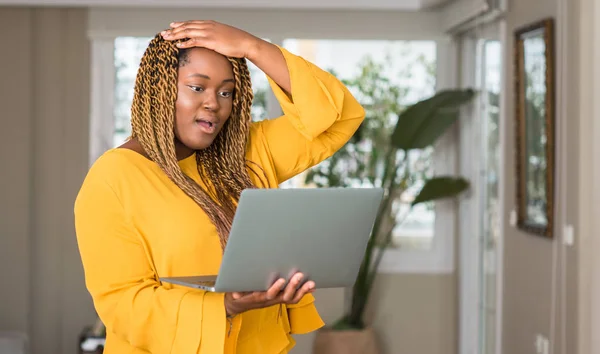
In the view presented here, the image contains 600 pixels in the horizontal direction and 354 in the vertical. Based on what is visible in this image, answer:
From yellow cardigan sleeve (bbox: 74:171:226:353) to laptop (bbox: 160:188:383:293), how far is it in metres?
0.06

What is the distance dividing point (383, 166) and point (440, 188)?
1.12 feet

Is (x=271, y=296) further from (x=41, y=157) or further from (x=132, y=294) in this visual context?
(x=41, y=157)

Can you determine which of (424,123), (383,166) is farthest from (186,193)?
(383,166)

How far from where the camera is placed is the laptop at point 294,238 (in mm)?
1215

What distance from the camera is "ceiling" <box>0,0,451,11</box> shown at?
14.6 feet

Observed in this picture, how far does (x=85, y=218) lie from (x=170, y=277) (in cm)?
17

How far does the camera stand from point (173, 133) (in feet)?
4.66

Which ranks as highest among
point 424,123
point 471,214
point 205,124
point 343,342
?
point 424,123

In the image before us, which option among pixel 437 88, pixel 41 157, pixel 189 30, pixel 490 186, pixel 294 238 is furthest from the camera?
pixel 437 88

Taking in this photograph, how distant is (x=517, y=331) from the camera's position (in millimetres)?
3834

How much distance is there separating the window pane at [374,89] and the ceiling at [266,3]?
0.68 feet

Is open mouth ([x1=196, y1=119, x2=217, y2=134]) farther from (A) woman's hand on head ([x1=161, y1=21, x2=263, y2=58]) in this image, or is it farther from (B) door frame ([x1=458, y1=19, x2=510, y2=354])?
(B) door frame ([x1=458, y1=19, x2=510, y2=354])

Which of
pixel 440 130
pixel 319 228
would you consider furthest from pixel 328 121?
pixel 440 130

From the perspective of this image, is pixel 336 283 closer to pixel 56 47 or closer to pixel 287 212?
pixel 287 212
